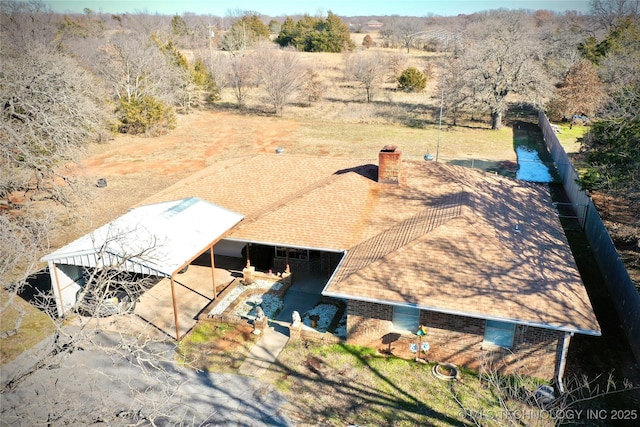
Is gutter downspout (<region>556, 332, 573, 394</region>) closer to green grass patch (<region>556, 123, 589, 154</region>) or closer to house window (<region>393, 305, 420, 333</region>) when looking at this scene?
house window (<region>393, 305, 420, 333</region>)

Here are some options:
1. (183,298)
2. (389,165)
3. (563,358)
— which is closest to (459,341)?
(563,358)

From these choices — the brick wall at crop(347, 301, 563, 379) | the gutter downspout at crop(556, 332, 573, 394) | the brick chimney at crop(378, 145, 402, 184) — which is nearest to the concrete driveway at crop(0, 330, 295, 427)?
the brick wall at crop(347, 301, 563, 379)

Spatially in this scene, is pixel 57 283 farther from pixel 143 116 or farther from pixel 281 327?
pixel 143 116

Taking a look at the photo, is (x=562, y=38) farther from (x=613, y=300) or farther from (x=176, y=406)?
(x=176, y=406)

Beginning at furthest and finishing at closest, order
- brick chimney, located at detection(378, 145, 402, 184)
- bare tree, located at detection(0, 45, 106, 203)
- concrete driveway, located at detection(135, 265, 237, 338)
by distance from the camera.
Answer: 1. bare tree, located at detection(0, 45, 106, 203)
2. brick chimney, located at detection(378, 145, 402, 184)
3. concrete driveway, located at detection(135, 265, 237, 338)

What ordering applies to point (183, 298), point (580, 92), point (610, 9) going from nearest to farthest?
1. point (183, 298)
2. point (580, 92)
3. point (610, 9)

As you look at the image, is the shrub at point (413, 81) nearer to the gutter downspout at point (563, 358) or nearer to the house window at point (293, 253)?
the house window at point (293, 253)

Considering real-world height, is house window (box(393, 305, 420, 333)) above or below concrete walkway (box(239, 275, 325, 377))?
above
